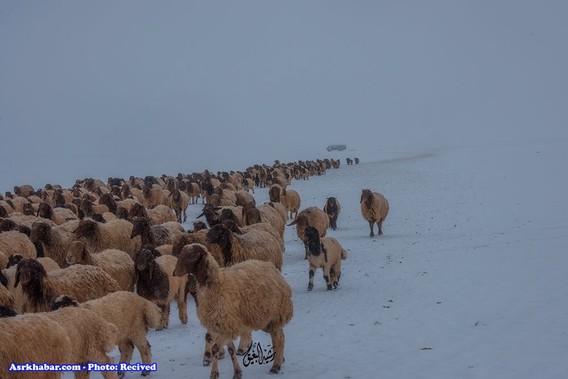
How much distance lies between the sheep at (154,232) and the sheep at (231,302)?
187 inches

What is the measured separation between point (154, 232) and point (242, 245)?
10.5ft

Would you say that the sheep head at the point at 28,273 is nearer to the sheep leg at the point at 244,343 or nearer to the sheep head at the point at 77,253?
the sheep head at the point at 77,253

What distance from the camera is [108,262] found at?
377 inches

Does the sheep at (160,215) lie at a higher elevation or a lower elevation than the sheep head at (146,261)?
higher

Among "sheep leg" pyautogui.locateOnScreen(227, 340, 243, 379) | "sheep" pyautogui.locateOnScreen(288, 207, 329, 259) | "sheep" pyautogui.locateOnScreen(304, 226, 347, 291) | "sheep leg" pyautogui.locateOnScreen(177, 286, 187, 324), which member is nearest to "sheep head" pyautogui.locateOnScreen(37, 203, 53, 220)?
"sheep" pyautogui.locateOnScreen(288, 207, 329, 259)

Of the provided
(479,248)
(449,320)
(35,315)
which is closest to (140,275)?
(35,315)

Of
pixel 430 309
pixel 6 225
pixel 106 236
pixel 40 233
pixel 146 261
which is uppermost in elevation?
pixel 6 225

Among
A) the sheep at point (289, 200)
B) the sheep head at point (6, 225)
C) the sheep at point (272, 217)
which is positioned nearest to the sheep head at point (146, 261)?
the sheep head at point (6, 225)

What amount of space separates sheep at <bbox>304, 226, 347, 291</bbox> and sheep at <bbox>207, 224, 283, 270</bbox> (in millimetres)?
1085

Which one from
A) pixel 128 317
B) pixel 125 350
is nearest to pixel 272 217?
pixel 125 350

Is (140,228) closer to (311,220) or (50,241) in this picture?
(50,241)

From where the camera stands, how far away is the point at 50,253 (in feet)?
38.1

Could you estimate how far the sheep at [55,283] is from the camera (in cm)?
755

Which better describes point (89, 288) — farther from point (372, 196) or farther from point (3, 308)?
point (372, 196)
